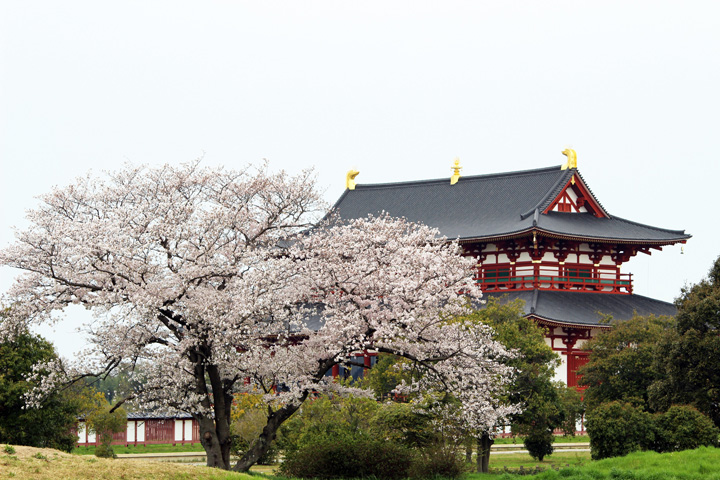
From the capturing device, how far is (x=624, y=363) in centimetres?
3356

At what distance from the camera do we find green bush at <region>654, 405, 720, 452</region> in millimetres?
26734

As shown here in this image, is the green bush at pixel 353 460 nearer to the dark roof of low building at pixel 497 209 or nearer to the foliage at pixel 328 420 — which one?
the foliage at pixel 328 420

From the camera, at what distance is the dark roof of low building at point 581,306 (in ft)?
148

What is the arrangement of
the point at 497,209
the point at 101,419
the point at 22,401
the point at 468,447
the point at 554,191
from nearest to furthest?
1. the point at 22,401
2. the point at 468,447
3. the point at 101,419
4. the point at 554,191
5. the point at 497,209

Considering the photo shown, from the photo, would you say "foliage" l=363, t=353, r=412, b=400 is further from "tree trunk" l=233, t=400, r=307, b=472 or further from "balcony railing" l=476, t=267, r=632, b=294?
"balcony railing" l=476, t=267, r=632, b=294

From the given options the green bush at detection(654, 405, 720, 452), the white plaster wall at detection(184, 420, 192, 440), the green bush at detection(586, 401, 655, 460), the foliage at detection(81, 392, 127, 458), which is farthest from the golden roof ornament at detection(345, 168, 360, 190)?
the green bush at detection(654, 405, 720, 452)

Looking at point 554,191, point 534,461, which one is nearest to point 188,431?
point 534,461

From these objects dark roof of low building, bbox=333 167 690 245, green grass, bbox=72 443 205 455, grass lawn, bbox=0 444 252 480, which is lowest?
green grass, bbox=72 443 205 455

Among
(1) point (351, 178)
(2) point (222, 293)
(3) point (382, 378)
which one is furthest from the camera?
(1) point (351, 178)

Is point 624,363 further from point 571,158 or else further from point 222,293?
point 571,158

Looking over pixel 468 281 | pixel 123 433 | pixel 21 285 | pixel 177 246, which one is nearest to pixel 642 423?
pixel 468 281

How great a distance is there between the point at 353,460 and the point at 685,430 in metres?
9.93

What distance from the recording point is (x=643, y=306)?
49812mm

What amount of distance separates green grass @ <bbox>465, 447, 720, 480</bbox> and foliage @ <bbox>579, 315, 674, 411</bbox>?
21.1 feet
